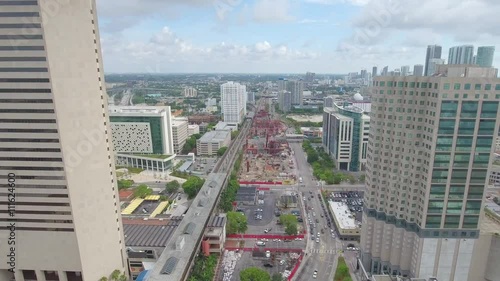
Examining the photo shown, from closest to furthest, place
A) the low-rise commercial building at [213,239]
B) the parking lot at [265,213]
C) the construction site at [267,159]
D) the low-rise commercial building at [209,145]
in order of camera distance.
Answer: the low-rise commercial building at [213,239], the parking lot at [265,213], the construction site at [267,159], the low-rise commercial building at [209,145]

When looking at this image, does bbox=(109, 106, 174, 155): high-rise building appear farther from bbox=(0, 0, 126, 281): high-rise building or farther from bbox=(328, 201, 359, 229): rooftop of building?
bbox=(0, 0, 126, 281): high-rise building

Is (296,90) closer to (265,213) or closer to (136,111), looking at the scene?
(136,111)

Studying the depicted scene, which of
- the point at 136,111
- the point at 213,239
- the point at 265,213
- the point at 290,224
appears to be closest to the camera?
the point at 213,239

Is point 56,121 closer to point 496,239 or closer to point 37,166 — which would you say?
point 37,166

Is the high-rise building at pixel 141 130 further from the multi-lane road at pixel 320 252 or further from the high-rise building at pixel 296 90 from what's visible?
the high-rise building at pixel 296 90

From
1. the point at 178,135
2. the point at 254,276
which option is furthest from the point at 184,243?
the point at 178,135

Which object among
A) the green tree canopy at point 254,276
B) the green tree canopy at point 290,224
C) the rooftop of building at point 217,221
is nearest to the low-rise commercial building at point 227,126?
the rooftop of building at point 217,221

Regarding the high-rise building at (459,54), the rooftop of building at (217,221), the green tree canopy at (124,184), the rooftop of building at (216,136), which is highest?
the high-rise building at (459,54)

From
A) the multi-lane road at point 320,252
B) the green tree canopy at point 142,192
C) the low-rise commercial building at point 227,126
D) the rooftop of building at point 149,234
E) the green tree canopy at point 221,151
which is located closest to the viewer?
the multi-lane road at point 320,252
